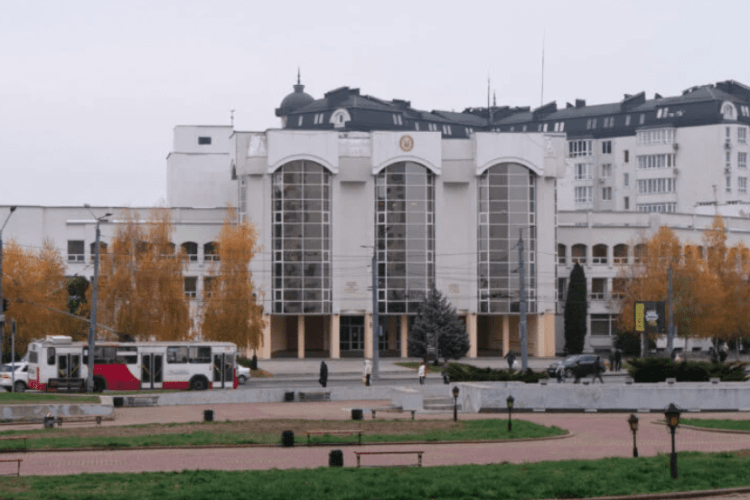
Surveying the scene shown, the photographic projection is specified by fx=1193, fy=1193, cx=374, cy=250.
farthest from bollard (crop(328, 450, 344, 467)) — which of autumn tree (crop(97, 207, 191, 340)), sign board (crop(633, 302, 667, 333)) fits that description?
autumn tree (crop(97, 207, 191, 340))

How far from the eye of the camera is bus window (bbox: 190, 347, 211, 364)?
55781 millimetres

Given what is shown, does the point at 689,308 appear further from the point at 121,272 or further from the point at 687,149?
the point at 687,149

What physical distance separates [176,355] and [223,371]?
2336mm

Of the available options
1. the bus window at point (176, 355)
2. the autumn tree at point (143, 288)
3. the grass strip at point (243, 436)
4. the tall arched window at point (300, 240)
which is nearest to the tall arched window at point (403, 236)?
the tall arched window at point (300, 240)

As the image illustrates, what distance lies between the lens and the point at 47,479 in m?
21.5

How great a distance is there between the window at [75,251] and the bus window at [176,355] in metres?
36.8

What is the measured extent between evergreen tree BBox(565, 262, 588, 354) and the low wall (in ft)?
168

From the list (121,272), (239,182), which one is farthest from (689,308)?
(121,272)

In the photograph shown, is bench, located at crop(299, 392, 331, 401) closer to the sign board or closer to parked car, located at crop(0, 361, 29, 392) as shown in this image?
parked car, located at crop(0, 361, 29, 392)

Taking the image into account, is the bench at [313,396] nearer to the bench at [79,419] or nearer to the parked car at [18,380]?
the bench at [79,419]

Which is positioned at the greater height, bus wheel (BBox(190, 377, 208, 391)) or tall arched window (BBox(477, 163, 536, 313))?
tall arched window (BBox(477, 163, 536, 313))

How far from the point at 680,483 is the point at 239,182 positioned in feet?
229

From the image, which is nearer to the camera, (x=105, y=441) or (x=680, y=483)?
(x=680, y=483)

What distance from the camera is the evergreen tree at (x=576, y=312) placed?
299 feet
